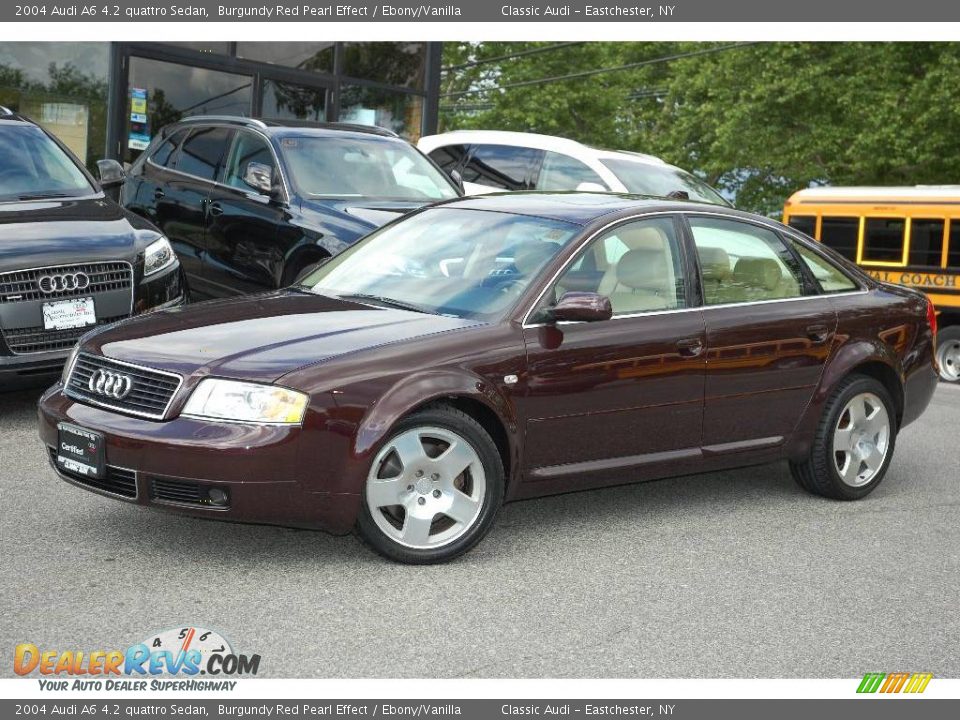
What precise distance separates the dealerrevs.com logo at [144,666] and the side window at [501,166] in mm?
11567

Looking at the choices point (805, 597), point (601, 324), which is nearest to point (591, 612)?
point (805, 597)

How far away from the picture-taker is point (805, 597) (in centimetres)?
552

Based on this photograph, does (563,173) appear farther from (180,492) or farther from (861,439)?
(180,492)

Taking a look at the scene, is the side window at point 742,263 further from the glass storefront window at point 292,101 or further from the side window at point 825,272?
the glass storefront window at point 292,101

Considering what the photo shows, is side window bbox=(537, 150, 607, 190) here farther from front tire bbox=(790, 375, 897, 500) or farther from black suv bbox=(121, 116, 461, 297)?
front tire bbox=(790, 375, 897, 500)

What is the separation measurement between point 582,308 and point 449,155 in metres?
11.1

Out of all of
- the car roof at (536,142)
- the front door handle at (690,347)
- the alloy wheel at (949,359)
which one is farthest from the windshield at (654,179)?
the front door handle at (690,347)

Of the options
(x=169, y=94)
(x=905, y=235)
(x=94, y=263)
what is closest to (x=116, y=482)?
(x=94, y=263)

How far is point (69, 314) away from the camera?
8.00 meters

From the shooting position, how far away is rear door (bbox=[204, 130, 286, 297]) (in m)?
10.4

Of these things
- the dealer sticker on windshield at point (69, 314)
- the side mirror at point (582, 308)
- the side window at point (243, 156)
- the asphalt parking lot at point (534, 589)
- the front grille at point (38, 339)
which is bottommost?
the asphalt parking lot at point (534, 589)

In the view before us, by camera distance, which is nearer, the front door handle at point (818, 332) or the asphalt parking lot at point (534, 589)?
the asphalt parking lot at point (534, 589)

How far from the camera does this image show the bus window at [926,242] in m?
18.1

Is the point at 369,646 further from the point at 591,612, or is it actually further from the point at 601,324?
the point at 601,324
